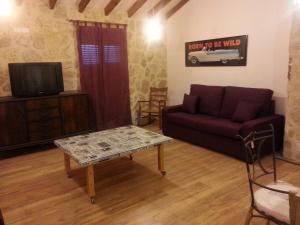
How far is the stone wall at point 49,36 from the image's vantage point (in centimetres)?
400

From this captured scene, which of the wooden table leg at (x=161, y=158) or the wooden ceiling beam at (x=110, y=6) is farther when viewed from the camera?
the wooden ceiling beam at (x=110, y=6)

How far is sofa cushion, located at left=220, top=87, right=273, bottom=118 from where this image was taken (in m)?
3.68

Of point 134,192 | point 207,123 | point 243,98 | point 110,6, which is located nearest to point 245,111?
point 243,98

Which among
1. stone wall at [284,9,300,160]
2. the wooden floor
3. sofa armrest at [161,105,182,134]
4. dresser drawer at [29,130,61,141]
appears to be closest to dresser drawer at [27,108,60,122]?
dresser drawer at [29,130,61,141]

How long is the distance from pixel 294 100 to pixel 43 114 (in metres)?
3.63

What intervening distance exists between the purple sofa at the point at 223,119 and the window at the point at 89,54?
167 centimetres

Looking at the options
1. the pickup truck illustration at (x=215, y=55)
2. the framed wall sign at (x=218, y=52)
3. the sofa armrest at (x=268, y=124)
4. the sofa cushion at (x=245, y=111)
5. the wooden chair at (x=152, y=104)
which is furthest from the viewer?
the wooden chair at (x=152, y=104)

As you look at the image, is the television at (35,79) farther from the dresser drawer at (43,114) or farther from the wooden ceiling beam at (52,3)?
the wooden ceiling beam at (52,3)

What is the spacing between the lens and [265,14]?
3.84 metres

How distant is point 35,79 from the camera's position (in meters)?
4.00

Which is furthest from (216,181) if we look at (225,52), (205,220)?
(225,52)

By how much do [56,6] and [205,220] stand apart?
4.07 m

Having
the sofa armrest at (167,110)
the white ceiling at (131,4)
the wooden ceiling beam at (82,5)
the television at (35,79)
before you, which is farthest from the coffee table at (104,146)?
the white ceiling at (131,4)

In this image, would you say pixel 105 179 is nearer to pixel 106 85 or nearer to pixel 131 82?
pixel 106 85
